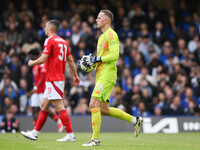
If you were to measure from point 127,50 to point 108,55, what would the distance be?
978cm

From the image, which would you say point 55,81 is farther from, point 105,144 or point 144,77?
point 144,77

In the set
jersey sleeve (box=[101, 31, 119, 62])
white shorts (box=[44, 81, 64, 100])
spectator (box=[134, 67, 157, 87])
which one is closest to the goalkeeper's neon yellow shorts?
jersey sleeve (box=[101, 31, 119, 62])

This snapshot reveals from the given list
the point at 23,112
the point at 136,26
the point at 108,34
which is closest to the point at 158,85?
the point at 136,26

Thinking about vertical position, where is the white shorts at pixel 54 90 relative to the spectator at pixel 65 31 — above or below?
below

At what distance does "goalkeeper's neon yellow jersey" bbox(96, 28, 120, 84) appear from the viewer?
8.09 meters

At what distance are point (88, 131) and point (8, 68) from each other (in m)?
4.24

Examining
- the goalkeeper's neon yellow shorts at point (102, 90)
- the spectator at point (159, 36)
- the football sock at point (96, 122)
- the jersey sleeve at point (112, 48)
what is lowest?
the football sock at point (96, 122)

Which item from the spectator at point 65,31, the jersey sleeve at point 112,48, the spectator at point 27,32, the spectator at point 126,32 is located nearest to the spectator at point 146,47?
the spectator at point 126,32

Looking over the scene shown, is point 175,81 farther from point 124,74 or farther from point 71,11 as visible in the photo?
point 71,11

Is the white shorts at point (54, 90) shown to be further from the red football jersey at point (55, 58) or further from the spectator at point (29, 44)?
the spectator at point (29, 44)

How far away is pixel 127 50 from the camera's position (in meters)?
17.8

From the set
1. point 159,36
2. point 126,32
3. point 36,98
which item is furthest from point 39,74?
point 159,36

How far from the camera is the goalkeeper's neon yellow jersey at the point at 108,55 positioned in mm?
8094

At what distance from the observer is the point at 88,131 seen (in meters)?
14.4
